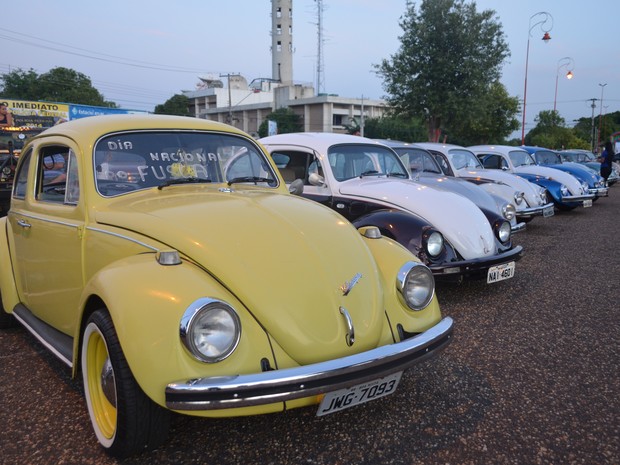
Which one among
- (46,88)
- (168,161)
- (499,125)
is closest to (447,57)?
(168,161)

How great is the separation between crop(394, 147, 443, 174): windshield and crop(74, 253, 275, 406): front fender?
655cm

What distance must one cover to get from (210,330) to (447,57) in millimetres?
17863

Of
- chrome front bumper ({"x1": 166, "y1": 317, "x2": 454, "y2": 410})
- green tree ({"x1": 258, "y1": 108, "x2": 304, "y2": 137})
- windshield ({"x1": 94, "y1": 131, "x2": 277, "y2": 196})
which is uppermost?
green tree ({"x1": 258, "y1": 108, "x2": 304, "y2": 137})

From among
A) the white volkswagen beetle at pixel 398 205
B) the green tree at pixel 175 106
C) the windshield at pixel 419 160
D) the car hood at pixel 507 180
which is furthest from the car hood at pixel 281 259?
the green tree at pixel 175 106

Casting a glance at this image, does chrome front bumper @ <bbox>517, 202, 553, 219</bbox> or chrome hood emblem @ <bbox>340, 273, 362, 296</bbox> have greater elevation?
chrome hood emblem @ <bbox>340, 273, 362, 296</bbox>

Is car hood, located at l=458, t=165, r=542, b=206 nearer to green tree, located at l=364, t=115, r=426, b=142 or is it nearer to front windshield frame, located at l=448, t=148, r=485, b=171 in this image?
front windshield frame, located at l=448, t=148, r=485, b=171

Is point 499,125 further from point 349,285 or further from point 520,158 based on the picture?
point 349,285

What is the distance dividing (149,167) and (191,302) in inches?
58.1

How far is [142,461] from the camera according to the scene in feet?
7.44

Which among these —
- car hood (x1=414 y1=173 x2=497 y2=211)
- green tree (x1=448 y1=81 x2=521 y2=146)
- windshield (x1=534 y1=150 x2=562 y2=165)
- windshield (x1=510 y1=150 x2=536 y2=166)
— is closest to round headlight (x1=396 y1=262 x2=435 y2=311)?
car hood (x1=414 y1=173 x2=497 y2=211)

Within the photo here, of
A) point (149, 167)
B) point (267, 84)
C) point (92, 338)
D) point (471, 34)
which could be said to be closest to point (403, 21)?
point (471, 34)

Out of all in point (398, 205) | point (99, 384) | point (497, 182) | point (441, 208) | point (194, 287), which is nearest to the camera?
point (194, 287)

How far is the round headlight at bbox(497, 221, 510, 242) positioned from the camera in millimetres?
5496

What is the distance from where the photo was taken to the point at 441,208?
5.19m
